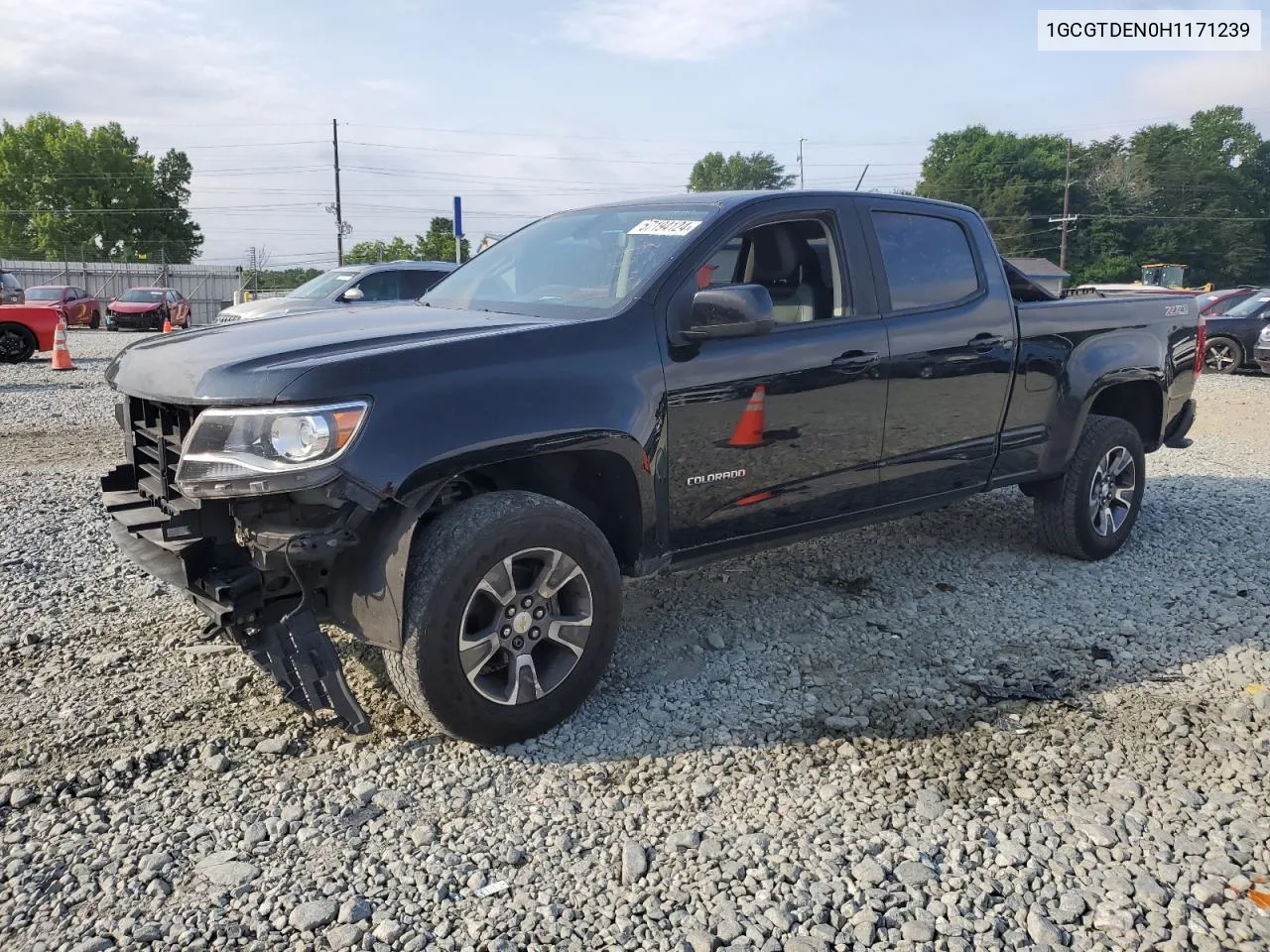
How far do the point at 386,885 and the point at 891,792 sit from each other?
5.18 feet

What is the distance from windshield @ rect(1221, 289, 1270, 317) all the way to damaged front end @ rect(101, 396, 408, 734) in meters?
18.5

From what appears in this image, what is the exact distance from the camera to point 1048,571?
5375 millimetres

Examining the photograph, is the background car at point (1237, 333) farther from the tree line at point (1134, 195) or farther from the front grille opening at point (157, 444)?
the tree line at point (1134, 195)

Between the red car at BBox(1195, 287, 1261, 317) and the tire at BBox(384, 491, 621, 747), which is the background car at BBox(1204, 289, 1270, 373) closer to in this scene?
the red car at BBox(1195, 287, 1261, 317)

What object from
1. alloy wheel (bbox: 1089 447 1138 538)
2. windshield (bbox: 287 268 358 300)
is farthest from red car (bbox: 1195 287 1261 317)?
windshield (bbox: 287 268 358 300)

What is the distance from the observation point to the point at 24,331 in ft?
53.2

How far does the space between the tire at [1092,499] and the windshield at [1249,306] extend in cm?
1419

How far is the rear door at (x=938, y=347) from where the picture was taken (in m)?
4.43

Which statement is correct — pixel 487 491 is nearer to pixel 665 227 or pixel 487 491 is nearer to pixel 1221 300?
pixel 665 227

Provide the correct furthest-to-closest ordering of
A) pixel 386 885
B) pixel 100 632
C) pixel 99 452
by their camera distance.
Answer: pixel 99 452
pixel 100 632
pixel 386 885

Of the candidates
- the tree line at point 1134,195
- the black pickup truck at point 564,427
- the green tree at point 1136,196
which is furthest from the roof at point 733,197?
the green tree at point 1136,196

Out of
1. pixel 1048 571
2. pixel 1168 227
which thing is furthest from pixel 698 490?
pixel 1168 227

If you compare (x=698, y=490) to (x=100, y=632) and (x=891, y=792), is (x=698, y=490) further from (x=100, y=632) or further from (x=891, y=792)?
(x=100, y=632)

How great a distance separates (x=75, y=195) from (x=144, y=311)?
55375 millimetres
